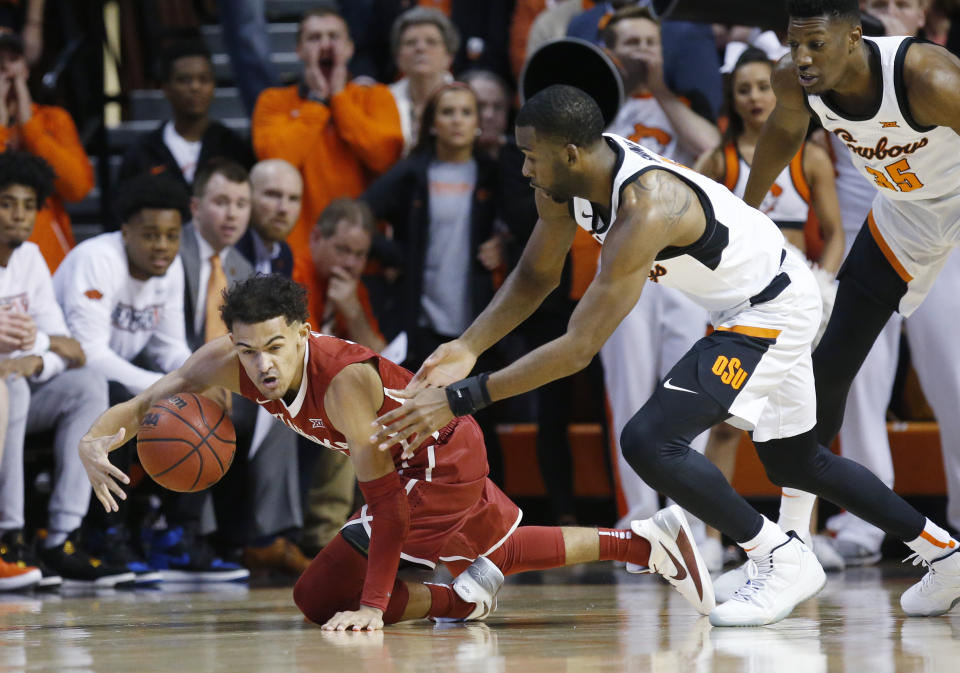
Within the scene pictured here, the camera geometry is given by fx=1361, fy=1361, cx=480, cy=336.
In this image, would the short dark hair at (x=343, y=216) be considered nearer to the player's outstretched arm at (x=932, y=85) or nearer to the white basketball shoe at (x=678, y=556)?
the white basketball shoe at (x=678, y=556)

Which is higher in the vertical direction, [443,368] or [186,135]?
[186,135]

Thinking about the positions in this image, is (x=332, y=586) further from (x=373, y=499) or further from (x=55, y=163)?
(x=55, y=163)

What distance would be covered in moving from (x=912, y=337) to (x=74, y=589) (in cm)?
398

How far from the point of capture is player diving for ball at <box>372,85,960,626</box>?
151 inches

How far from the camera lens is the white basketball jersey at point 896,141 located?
167 inches

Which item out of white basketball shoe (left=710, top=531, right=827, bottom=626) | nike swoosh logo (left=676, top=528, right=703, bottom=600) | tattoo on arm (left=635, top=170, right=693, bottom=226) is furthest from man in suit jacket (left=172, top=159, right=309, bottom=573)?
tattoo on arm (left=635, top=170, right=693, bottom=226)

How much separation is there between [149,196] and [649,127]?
246cm

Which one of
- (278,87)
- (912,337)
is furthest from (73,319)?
(912,337)

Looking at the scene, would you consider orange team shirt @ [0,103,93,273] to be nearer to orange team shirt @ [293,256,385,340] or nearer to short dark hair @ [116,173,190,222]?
short dark hair @ [116,173,190,222]

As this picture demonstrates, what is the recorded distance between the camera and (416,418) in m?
3.72

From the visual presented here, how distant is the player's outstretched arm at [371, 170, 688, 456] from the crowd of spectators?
7.87ft

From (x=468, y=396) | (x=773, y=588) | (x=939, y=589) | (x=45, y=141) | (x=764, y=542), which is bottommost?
(x=939, y=589)

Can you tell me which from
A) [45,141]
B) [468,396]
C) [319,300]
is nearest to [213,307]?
[319,300]

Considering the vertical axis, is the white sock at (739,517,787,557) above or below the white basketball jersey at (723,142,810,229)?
below
